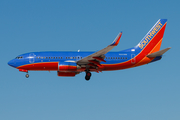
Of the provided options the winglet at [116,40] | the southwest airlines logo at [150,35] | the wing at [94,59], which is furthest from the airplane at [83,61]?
the winglet at [116,40]

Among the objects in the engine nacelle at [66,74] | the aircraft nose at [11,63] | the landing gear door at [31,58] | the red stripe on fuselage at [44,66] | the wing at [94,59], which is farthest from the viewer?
the engine nacelle at [66,74]

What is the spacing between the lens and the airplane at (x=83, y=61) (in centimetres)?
5295

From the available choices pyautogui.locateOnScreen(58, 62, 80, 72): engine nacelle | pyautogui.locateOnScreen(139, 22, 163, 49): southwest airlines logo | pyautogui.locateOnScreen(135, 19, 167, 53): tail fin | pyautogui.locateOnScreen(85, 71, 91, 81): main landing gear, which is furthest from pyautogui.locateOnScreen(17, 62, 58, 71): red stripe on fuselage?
pyautogui.locateOnScreen(139, 22, 163, 49): southwest airlines logo

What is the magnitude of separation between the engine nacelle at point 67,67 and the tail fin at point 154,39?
10931 mm

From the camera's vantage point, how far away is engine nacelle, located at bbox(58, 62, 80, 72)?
5225cm

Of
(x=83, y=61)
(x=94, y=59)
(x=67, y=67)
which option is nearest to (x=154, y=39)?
(x=94, y=59)

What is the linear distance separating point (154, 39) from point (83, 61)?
1318 cm

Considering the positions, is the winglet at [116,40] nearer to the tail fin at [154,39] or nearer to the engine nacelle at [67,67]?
the engine nacelle at [67,67]

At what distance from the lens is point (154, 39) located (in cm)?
5797

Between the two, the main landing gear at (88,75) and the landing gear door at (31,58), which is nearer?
the main landing gear at (88,75)

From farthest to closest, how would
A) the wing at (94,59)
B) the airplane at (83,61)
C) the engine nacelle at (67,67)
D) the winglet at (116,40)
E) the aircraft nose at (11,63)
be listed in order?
the aircraft nose at (11,63), the airplane at (83,61), the engine nacelle at (67,67), the wing at (94,59), the winglet at (116,40)

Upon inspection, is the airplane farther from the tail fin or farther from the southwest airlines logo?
the southwest airlines logo

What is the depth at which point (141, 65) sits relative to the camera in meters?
56.2

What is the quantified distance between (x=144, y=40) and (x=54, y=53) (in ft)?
48.7
